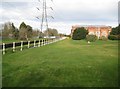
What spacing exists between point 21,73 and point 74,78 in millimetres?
2327

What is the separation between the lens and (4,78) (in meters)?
9.18

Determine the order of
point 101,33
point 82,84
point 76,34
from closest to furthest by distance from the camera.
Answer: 1. point 82,84
2. point 76,34
3. point 101,33

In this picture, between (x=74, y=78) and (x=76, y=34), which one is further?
(x=76, y=34)

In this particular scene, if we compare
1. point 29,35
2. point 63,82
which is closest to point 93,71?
point 63,82

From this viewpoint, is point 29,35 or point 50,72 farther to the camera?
point 29,35

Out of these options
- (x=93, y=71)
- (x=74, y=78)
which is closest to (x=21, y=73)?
(x=74, y=78)

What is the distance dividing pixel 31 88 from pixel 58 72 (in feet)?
9.33

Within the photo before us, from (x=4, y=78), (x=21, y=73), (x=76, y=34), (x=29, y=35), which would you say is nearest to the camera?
(x=4, y=78)

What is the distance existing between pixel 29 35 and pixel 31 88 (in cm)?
9791

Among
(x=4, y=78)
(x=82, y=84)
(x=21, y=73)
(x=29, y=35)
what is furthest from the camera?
(x=29, y=35)

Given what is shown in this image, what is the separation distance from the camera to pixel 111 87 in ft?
25.9

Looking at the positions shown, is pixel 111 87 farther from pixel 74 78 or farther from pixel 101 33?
pixel 101 33

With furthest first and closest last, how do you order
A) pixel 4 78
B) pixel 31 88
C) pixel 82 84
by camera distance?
pixel 4 78 < pixel 82 84 < pixel 31 88

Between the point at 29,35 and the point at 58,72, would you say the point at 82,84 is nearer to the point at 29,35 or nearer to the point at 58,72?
the point at 58,72
